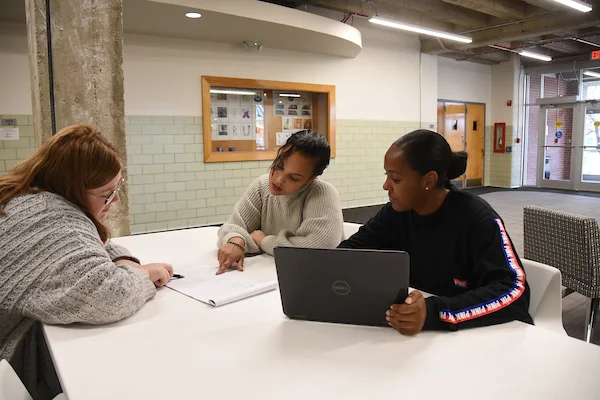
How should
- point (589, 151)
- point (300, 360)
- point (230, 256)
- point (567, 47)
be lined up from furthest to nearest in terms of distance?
point (589, 151), point (567, 47), point (230, 256), point (300, 360)

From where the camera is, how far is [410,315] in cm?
117

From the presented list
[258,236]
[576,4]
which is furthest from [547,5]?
[258,236]

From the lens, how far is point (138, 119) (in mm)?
5668

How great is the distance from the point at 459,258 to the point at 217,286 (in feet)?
2.69

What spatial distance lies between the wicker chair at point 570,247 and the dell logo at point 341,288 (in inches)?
75.1

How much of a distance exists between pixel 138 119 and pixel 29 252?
187 inches

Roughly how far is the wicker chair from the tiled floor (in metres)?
0.75

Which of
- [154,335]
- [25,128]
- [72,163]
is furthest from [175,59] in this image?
[154,335]

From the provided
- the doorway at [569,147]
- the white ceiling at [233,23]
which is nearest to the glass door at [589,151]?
the doorway at [569,147]

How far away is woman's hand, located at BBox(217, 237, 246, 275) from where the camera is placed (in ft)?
5.94

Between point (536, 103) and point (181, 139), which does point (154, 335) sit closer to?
point (181, 139)

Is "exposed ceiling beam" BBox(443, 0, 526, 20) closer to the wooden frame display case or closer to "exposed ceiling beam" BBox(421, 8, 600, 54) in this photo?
"exposed ceiling beam" BBox(421, 8, 600, 54)

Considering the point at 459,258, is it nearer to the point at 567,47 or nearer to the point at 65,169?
the point at 65,169

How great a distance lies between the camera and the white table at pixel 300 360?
931 mm
